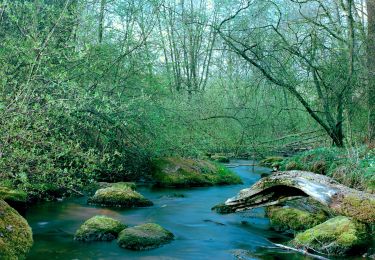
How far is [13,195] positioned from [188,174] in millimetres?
5676

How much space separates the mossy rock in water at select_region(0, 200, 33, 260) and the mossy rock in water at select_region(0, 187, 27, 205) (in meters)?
2.46

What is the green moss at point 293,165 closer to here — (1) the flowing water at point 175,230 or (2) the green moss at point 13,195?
(1) the flowing water at point 175,230

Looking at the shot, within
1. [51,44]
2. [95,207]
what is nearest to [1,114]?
[51,44]

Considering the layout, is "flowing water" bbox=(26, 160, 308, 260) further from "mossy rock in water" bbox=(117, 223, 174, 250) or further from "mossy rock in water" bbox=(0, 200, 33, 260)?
"mossy rock in water" bbox=(0, 200, 33, 260)

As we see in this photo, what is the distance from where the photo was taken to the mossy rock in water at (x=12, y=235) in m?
5.07

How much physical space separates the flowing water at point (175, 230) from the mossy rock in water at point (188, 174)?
4.77 ft

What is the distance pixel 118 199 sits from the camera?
9414 mm

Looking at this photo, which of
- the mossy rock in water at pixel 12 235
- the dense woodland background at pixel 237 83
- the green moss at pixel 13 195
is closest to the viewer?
the mossy rock in water at pixel 12 235

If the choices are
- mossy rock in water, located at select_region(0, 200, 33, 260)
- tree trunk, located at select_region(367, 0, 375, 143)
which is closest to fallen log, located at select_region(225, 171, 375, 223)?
mossy rock in water, located at select_region(0, 200, 33, 260)

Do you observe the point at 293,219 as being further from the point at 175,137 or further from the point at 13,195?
the point at 13,195

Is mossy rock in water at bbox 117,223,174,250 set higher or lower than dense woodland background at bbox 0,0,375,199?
lower

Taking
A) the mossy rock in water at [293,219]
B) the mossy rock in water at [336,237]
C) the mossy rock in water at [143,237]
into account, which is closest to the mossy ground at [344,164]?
the mossy rock in water at [293,219]

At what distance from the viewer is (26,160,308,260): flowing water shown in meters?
6.44

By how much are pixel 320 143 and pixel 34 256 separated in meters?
10.8
